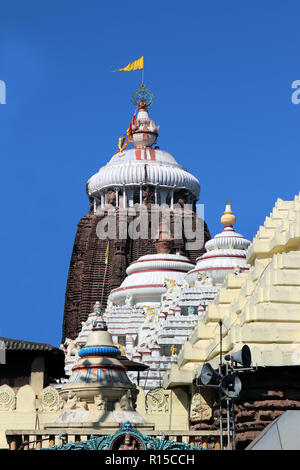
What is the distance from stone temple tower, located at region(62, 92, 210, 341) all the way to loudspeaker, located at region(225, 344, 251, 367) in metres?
59.2

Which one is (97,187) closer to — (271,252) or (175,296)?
(175,296)

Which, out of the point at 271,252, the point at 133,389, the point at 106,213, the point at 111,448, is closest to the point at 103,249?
the point at 106,213

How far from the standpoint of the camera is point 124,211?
87.7 m

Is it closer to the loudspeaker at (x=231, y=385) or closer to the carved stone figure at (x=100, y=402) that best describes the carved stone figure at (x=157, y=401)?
the carved stone figure at (x=100, y=402)

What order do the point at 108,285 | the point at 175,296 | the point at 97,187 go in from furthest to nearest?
the point at 97,187
the point at 108,285
the point at 175,296

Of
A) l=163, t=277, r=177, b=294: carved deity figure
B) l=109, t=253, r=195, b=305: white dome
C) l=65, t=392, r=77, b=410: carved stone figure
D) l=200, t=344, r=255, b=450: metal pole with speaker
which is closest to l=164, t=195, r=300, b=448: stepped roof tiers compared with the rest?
l=200, t=344, r=255, b=450: metal pole with speaker

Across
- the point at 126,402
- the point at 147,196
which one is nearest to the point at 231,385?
the point at 126,402

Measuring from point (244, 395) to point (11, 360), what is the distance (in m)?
15.5

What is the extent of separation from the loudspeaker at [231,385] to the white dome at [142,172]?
67912mm

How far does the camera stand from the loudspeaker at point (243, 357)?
23.5 meters

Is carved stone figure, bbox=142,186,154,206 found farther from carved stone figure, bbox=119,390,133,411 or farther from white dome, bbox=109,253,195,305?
carved stone figure, bbox=119,390,133,411

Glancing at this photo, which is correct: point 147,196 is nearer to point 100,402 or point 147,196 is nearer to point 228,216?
point 228,216

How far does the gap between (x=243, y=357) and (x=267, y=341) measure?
253cm
